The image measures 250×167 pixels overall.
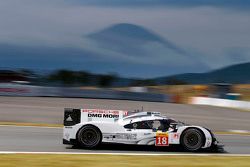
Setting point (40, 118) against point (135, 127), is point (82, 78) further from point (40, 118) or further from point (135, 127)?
point (135, 127)

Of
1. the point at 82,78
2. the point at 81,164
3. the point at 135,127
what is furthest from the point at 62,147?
→ the point at 82,78

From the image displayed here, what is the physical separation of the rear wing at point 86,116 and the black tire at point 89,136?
245 millimetres

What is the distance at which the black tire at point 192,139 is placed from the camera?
11.4 meters

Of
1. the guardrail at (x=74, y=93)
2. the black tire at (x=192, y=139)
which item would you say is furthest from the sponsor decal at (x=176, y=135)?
the guardrail at (x=74, y=93)

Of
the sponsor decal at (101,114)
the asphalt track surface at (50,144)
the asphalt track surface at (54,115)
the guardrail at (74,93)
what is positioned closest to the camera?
the asphalt track surface at (50,144)

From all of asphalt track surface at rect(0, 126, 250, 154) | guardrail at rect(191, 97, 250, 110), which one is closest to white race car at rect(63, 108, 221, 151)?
asphalt track surface at rect(0, 126, 250, 154)

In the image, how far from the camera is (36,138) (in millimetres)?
13289

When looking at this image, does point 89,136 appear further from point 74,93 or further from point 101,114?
point 74,93

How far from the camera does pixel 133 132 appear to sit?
1135cm

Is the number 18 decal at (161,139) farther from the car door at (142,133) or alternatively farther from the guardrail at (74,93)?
the guardrail at (74,93)

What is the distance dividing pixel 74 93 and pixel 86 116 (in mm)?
23640

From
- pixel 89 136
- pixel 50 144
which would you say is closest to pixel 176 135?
pixel 89 136

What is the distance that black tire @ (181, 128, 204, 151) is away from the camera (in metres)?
11.4

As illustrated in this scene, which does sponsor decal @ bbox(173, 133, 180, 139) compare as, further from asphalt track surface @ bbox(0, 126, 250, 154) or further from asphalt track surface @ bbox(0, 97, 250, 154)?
asphalt track surface @ bbox(0, 97, 250, 154)
